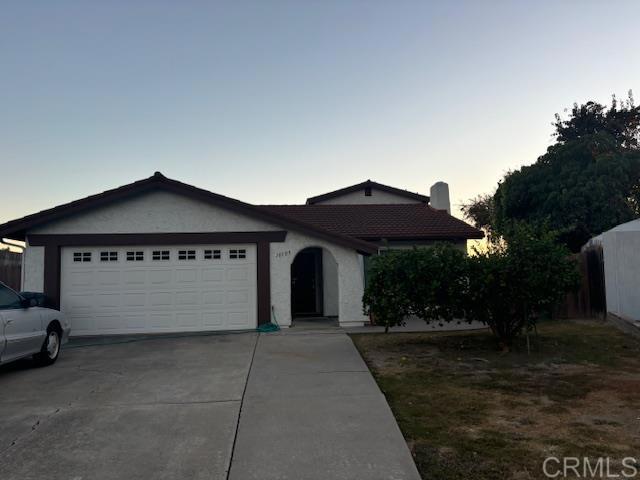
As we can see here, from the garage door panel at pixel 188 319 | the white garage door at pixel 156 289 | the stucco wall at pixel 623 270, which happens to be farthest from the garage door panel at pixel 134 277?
the stucco wall at pixel 623 270

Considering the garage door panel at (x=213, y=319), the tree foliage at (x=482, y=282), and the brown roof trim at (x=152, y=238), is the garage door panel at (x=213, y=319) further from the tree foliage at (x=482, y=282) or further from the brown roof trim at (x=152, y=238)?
the tree foliage at (x=482, y=282)

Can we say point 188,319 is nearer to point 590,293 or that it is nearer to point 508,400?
point 508,400

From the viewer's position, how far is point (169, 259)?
12.3 meters

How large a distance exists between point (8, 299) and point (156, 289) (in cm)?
487

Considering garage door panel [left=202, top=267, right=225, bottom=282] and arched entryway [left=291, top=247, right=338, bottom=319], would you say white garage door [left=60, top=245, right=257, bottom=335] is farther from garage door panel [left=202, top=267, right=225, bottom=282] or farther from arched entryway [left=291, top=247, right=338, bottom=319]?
arched entryway [left=291, top=247, right=338, bottom=319]

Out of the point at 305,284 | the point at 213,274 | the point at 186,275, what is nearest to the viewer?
the point at 186,275

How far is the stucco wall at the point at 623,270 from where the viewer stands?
34.4 ft

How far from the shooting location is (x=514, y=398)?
5.72m

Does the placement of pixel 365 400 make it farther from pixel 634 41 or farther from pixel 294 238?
pixel 634 41

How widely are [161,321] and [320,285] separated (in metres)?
5.47

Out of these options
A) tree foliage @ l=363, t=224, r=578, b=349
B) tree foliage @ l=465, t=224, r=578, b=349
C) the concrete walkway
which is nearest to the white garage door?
the concrete walkway

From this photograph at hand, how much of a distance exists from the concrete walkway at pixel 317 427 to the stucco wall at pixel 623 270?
7.32 metres

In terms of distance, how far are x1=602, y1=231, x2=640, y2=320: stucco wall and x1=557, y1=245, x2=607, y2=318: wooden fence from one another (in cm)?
73

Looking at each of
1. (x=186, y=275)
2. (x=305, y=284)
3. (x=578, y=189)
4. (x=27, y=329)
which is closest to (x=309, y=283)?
(x=305, y=284)
